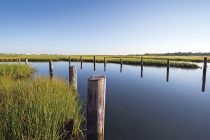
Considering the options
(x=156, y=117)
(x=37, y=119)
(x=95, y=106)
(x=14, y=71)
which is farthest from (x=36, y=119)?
(x=14, y=71)

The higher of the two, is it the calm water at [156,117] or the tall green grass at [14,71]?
the tall green grass at [14,71]

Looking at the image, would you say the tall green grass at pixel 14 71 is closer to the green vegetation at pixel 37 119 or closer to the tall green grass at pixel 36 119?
the green vegetation at pixel 37 119

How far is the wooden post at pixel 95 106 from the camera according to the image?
5.46 metres

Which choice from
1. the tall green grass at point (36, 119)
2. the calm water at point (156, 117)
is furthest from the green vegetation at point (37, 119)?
the calm water at point (156, 117)

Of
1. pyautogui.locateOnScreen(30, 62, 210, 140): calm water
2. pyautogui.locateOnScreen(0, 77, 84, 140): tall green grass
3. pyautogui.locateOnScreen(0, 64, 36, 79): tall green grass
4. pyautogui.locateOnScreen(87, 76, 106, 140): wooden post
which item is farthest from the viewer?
pyautogui.locateOnScreen(0, 64, 36, 79): tall green grass

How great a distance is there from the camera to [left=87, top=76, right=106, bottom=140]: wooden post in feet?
17.9

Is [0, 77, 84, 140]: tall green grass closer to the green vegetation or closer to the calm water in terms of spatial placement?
the green vegetation

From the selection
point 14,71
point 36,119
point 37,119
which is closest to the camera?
point 36,119

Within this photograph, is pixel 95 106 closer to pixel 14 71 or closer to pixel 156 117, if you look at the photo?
pixel 156 117

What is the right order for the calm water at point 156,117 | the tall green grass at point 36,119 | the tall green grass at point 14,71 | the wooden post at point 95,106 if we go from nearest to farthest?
the tall green grass at point 36,119 → the wooden post at point 95,106 → the calm water at point 156,117 → the tall green grass at point 14,71

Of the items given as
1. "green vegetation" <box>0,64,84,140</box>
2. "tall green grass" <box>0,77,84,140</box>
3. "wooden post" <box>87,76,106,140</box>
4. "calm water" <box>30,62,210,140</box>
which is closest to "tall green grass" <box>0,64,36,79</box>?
"calm water" <box>30,62,210,140</box>

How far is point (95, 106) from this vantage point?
5.54m

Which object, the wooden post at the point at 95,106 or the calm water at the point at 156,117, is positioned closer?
the wooden post at the point at 95,106

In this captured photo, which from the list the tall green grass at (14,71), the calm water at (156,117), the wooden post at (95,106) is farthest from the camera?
the tall green grass at (14,71)
